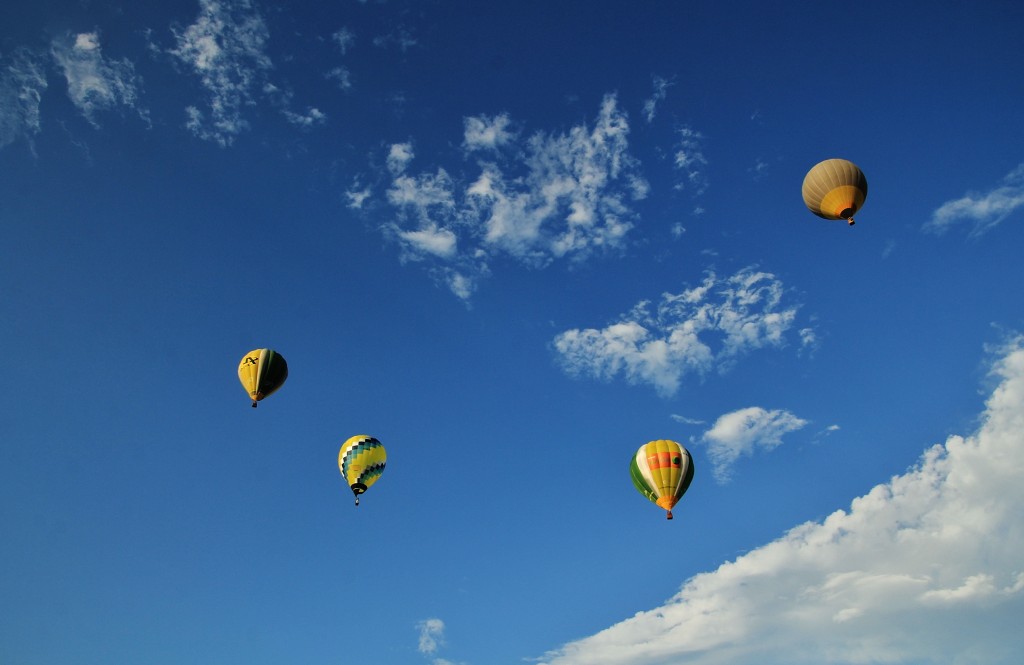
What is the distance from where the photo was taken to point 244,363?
49250mm

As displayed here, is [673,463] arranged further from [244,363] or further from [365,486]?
[244,363]

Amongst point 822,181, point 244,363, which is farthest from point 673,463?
point 244,363

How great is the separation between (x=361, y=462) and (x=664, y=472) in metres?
23.8

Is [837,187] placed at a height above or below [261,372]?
above

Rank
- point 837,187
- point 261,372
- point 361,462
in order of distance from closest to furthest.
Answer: point 837,187 < point 261,372 < point 361,462

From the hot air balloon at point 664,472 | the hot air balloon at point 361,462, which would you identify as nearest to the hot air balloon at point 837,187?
the hot air balloon at point 664,472

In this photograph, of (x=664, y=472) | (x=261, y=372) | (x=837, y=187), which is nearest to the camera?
(x=837, y=187)

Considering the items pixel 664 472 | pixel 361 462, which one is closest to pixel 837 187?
pixel 664 472

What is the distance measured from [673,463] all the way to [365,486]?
24273 mm

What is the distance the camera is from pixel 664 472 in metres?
45.4

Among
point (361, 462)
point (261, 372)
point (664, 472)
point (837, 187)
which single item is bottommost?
point (664, 472)

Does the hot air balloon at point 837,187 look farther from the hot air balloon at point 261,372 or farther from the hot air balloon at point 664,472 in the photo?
the hot air balloon at point 261,372

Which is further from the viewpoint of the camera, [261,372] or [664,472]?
[261,372]

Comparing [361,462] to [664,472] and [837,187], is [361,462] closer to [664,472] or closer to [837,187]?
[664,472]
